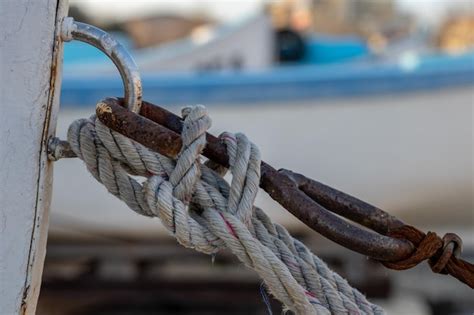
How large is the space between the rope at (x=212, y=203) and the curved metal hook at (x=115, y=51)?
0.05 meters

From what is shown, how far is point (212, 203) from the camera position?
81 cm

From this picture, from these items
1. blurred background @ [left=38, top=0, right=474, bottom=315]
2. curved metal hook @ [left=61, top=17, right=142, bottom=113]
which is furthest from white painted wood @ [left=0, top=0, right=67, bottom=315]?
blurred background @ [left=38, top=0, right=474, bottom=315]

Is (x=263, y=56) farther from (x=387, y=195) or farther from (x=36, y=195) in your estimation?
(x=36, y=195)

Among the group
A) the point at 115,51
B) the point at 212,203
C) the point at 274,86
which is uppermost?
the point at 274,86

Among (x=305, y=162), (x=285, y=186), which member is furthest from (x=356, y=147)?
(x=285, y=186)

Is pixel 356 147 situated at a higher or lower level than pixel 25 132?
higher

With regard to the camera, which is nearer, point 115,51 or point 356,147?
point 115,51

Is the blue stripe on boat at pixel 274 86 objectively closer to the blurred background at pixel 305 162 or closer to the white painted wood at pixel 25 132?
the blurred background at pixel 305 162

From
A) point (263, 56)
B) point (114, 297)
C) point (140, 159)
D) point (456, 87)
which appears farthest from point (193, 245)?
point (263, 56)

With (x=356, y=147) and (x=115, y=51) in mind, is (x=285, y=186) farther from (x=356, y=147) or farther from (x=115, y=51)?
(x=356, y=147)

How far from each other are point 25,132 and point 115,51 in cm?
16

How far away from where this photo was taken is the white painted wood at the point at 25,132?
2.64 feet

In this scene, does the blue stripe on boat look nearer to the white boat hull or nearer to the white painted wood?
the white boat hull

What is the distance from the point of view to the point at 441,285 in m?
4.18
